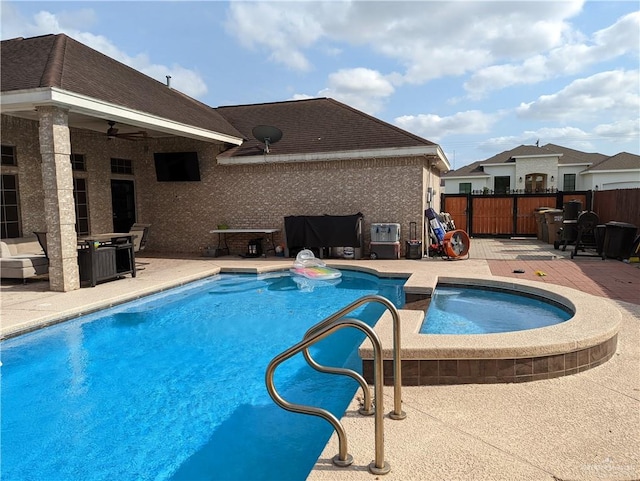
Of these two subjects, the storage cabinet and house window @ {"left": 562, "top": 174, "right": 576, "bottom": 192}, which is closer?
the storage cabinet

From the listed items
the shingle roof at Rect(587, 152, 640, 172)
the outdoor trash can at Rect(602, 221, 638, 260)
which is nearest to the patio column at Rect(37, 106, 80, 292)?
the outdoor trash can at Rect(602, 221, 638, 260)

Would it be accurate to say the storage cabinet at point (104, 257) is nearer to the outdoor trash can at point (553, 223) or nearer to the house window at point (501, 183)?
the outdoor trash can at point (553, 223)

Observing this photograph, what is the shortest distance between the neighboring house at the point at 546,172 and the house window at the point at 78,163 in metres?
26.5

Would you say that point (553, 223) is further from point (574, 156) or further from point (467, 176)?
point (574, 156)

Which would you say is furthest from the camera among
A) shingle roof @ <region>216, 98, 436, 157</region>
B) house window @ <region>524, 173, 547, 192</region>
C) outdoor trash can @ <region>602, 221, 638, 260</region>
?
house window @ <region>524, 173, 547, 192</region>

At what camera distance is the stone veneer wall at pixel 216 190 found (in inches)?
445

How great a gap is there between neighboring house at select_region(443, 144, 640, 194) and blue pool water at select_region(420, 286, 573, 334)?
2530 centimetres

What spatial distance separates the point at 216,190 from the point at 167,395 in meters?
10.5

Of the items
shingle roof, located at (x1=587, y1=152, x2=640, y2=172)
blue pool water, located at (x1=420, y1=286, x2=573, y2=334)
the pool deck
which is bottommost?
blue pool water, located at (x1=420, y1=286, x2=573, y2=334)

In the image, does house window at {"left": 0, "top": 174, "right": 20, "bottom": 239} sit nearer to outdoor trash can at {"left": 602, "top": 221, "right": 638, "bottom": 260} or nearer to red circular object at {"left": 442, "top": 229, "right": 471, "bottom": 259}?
red circular object at {"left": 442, "top": 229, "right": 471, "bottom": 259}

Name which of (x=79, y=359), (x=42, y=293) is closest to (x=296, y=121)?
(x=42, y=293)

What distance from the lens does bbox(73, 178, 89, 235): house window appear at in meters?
12.8

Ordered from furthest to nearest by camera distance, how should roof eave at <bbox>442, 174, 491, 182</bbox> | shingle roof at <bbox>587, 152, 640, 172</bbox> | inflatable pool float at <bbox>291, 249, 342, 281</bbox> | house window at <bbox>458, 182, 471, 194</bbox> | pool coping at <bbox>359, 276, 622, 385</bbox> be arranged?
house window at <bbox>458, 182, 471, 194</bbox>
roof eave at <bbox>442, 174, 491, 182</bbox>
shingle roof at <bbox>587, 152, 640, 172</bbox>
inflatable pool float at <bbox>291, 249, 342, 281</bbox>
pool coping at <bbox>359, 276, 622, 385</bbox>

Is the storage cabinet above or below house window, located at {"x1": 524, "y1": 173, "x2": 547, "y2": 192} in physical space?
below
